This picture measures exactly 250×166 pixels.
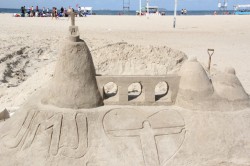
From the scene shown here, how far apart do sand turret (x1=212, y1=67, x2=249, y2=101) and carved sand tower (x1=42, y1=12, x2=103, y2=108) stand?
2.02 m

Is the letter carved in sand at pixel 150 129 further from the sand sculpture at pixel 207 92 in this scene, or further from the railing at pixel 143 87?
the sand sculpture at pixel 207 92

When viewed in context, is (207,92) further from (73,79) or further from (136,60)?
(136,60)

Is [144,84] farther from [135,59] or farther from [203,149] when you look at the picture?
[135,59]

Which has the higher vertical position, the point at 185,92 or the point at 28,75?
the point at 185,92

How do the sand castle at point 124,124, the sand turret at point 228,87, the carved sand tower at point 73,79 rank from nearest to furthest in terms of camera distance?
the sand castle at point 124,124, the carved sand tower at point 73,79, the sand turret at point 228,87

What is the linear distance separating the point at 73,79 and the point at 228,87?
8.24 ft

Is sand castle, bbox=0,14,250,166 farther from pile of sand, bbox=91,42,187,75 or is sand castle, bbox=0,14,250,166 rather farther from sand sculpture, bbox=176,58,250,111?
pile of sand, bbox=91,42,187,75

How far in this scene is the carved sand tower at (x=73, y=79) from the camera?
541 centimetres

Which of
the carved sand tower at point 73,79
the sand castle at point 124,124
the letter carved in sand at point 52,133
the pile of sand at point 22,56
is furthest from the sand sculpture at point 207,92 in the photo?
the pile of sand at point 22,56

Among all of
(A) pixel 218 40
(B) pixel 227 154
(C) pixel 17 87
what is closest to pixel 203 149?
(B) pixel 227 154

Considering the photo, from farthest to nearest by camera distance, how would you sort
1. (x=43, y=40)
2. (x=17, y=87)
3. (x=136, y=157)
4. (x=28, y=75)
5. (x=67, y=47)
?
(x=43, y=40) → (x=28, y=75) → (x=17, y=87) → (x=67, y=47) → (x=136, y=157)

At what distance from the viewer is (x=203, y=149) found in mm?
5168

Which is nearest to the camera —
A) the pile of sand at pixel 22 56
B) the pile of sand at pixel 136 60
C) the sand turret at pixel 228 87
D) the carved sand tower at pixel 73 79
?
the carved sand tower at pixel 73 79

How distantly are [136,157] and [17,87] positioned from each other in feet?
22.1
